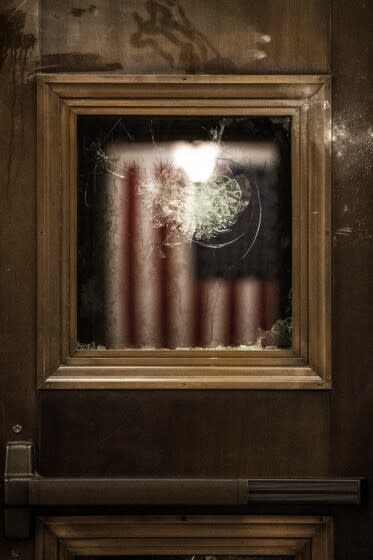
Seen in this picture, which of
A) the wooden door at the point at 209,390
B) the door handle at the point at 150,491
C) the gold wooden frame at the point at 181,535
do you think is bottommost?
the gold wooden frame at the point at 181,535

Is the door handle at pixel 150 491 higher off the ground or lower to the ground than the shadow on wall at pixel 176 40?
lower

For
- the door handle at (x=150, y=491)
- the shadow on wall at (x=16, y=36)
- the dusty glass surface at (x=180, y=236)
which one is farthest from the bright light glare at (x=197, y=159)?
the door handle at (x=150, y=491)

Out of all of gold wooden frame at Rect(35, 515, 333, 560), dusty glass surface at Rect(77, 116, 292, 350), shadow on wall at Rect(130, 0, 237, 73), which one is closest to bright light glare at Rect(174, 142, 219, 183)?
dusty glass surface at Rect(77, 116, 292, 350)

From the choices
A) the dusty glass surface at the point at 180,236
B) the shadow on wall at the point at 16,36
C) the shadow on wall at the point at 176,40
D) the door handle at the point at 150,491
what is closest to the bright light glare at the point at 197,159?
the dusty glass surface at the point at 180,236

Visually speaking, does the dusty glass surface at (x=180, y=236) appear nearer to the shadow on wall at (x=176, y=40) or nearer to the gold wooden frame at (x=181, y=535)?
the shadow on wall at (x=176, y=40)

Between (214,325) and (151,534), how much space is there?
58 cm

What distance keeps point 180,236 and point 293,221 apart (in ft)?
0.99

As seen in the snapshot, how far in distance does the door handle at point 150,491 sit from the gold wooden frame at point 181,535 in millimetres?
65

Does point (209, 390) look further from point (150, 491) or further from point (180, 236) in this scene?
point (180, 236)

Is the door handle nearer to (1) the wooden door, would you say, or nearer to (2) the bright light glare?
(1) the wooden door

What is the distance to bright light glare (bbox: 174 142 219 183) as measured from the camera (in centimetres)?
145

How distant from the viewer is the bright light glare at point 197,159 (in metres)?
1.45

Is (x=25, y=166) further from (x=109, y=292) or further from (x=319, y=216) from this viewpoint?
(x=319, y=216)

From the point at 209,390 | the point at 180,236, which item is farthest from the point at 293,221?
the point at 209,390
